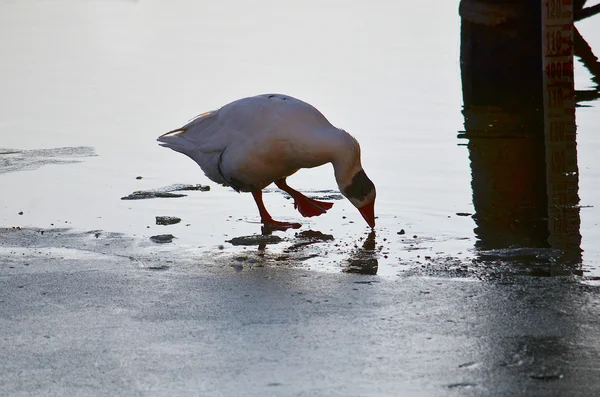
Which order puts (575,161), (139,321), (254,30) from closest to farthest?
(139,321) → (575,161) → (254,30)

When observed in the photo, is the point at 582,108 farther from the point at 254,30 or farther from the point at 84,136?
the point at 254,30

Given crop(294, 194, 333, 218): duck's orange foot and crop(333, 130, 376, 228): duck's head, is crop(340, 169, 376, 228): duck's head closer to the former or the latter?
crop(333, 130, 376, 228): duck's head

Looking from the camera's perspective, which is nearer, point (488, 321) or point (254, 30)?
point (488, 321)

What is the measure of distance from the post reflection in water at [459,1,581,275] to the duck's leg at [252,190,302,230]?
131 centimetres

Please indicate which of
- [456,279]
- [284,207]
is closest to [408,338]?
[456,279]

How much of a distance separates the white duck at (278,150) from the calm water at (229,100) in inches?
9.2

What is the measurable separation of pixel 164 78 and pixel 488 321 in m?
9.90

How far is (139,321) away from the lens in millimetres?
5410

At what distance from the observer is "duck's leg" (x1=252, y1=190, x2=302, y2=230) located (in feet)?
25.3

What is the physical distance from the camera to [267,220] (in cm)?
781

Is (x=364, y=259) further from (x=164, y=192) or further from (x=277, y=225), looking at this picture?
(x=164, y=192)

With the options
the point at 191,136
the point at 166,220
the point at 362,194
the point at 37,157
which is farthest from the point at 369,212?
the point at 37,157

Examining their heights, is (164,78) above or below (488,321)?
above

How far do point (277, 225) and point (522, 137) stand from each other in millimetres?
3495
